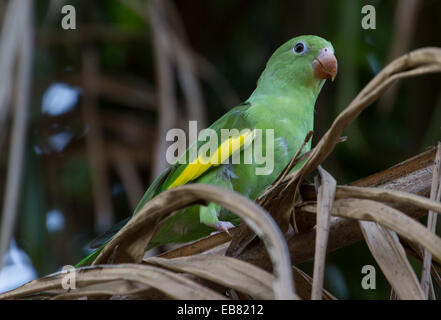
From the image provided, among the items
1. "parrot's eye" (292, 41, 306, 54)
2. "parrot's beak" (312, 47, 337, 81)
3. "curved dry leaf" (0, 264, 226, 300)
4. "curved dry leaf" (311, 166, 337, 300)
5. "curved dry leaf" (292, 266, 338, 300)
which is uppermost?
"parrot's eye" (292, 41, 306, 54)

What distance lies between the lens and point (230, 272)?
2.46 ft

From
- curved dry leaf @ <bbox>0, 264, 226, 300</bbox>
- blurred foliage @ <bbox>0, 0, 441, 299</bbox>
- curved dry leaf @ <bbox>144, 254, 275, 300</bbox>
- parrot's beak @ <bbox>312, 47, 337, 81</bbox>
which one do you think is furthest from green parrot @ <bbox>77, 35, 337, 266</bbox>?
curved dry leaf @ <bbox>144, 254, 275, 300</bbox>

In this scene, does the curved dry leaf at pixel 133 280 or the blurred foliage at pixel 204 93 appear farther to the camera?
the blurred foliage at pixel 204 93

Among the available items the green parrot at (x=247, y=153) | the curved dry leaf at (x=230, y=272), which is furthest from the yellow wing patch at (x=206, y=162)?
the curved dry leaf at (x=230, y=272)

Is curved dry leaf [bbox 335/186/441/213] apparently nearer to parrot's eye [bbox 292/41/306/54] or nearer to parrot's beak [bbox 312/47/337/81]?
parrot's beak [bbox 312/47/337/81]

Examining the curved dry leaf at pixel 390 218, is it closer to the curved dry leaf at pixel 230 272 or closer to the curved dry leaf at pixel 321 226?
the curved dry leaf at pixel 321 226

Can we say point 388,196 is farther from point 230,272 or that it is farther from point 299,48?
point 299,48

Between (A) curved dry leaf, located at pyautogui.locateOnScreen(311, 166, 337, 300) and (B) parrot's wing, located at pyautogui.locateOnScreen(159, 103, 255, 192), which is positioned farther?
(B) parrot's wing, located at pyautogui.locateOnScreen(159, 103, 255, 192)

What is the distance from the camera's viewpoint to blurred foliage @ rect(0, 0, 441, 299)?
101 inches

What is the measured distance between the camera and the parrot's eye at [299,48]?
6.68 ft

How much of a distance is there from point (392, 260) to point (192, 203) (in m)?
0.27

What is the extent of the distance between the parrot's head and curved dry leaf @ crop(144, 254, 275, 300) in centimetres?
127

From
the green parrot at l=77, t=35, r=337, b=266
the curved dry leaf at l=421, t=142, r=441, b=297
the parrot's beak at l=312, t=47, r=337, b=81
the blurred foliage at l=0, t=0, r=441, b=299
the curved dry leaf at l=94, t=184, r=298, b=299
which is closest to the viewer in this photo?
the curved dry leaf at l=94, t=184, r=298, b=299
